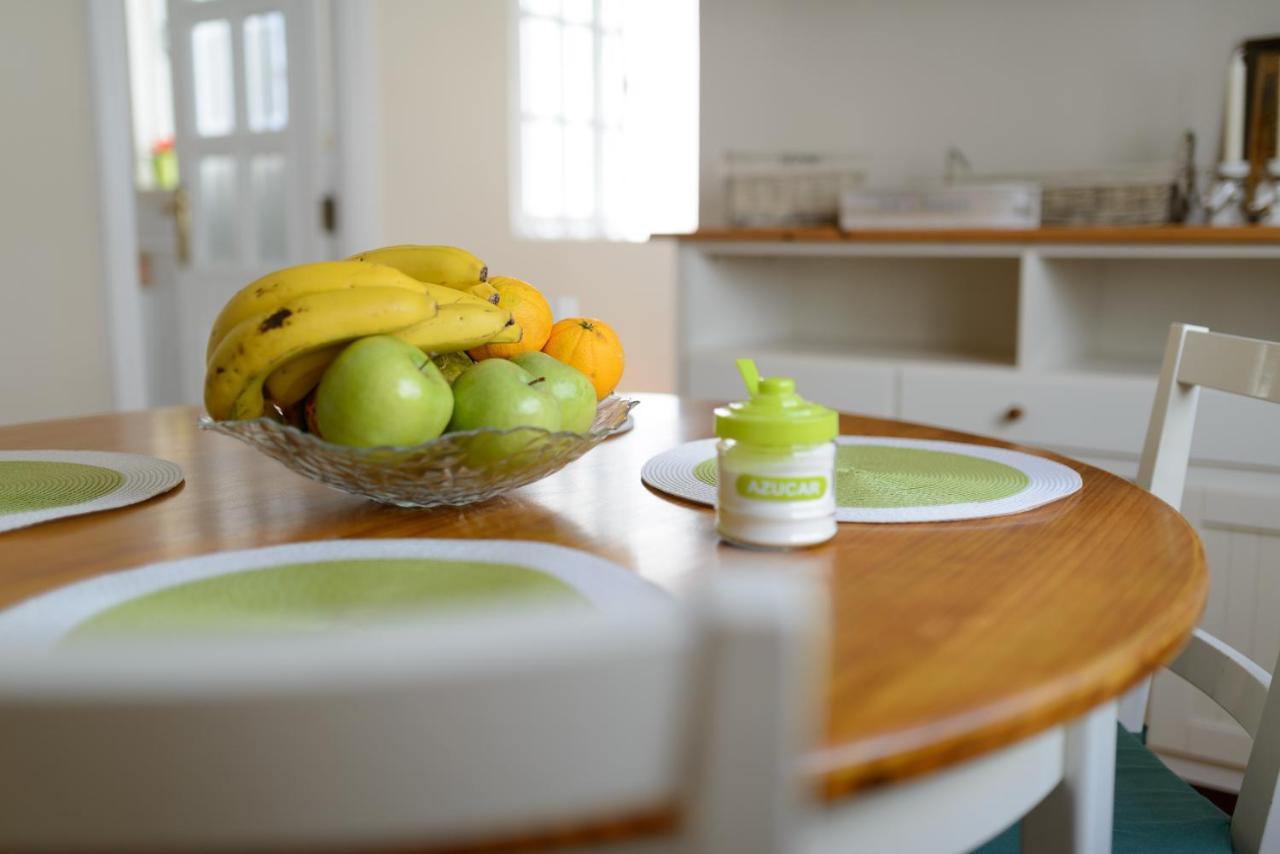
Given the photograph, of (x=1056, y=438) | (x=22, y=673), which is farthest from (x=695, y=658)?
(x=1056, y=438)

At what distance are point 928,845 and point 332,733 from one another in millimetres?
Answer: 378

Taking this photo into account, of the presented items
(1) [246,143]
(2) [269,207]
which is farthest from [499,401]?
(1) [246,143]

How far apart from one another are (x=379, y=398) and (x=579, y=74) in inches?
173

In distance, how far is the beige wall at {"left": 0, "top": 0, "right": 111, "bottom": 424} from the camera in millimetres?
3008

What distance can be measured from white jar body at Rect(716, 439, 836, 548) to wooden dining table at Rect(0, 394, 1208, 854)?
0.02m

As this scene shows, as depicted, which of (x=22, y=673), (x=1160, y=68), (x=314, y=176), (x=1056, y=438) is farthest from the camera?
(x=314, y=176)

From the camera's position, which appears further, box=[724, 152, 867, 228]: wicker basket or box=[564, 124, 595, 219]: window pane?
box=[564, 124, 595, 219]: window pane

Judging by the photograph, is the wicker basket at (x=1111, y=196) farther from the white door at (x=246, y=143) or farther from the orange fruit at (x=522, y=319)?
the white door at (x=246, y=143)

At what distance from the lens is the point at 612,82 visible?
5191 millimetres

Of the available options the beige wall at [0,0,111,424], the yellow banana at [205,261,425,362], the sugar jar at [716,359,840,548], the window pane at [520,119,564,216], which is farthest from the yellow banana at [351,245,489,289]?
the window pane at [520,119,564,216]

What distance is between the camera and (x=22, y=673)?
1.12ft

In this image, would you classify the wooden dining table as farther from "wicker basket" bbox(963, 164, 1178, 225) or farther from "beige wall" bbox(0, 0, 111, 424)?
"beige wall" bbox(0, 0, 111, 424)

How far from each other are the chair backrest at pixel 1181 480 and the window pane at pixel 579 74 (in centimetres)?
391

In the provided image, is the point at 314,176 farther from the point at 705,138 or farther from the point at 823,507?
the point at 823,507
